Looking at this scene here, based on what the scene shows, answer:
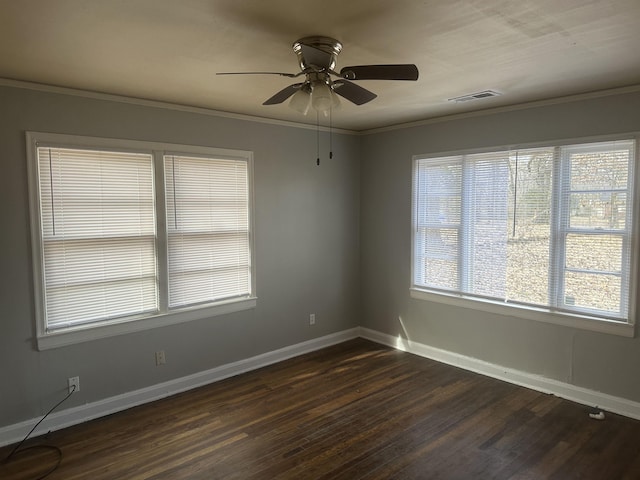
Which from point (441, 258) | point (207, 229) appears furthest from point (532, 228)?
point (207, 229)

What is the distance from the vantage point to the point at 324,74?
2293mm

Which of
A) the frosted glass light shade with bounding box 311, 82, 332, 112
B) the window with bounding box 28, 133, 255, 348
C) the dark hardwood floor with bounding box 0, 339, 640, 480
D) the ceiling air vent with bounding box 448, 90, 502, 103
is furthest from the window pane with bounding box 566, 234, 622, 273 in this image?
the window with bounding box 28, 133, 255, 348

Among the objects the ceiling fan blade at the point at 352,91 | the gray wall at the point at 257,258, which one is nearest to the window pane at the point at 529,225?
the gray wall at the point at 257,258

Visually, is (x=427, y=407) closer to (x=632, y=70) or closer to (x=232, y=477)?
(x=232, y=477)

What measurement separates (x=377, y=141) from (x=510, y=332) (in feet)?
8.39

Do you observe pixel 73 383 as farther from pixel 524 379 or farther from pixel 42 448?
pixel 524 379

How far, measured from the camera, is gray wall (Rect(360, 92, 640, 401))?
11.1ft

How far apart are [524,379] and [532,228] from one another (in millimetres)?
1391

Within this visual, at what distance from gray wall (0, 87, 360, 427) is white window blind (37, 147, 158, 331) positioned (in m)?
0.15

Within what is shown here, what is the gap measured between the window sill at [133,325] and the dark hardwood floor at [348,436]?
0.66 meters

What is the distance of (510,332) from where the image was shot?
3.98m

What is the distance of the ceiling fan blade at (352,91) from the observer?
7.66ft

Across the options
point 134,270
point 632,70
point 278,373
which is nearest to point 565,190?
point 632,70

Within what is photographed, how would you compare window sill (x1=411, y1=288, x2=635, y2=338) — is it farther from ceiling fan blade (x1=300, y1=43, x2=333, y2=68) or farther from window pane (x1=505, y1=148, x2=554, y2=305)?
ceiling fan blade (x1=300, y1=43, x2=333, y2=68)
